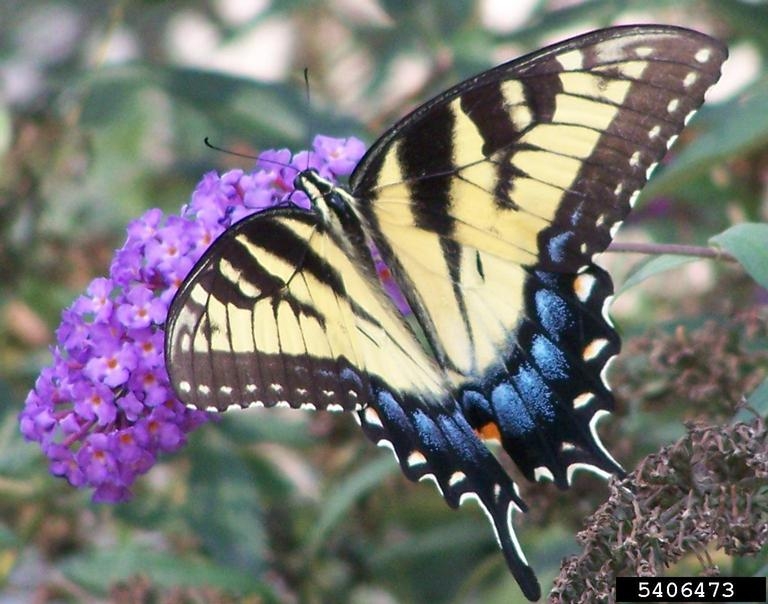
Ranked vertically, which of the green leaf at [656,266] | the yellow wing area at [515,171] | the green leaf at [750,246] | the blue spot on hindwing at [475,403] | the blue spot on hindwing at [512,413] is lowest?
the blue spot on hindwing at [512,413]

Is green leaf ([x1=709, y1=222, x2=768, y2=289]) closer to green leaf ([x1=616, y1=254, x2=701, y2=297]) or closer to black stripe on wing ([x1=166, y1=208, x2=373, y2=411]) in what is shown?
green leaf ([x1=616, y1=254, x2=701, y2=297])

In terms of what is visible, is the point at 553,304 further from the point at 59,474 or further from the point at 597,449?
the point at 59,474

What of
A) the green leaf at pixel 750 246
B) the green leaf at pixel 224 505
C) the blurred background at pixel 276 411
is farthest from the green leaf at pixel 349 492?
the green leaf at pixel 750 246

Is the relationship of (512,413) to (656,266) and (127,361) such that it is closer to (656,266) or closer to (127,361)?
(656,266)

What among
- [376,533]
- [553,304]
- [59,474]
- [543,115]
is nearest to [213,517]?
[376,533]

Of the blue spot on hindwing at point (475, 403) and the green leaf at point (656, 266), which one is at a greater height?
the green leaf at point (656, 266)

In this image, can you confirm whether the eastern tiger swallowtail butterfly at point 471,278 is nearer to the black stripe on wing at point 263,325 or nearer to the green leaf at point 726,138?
the black stripe on wing at point 263,325
